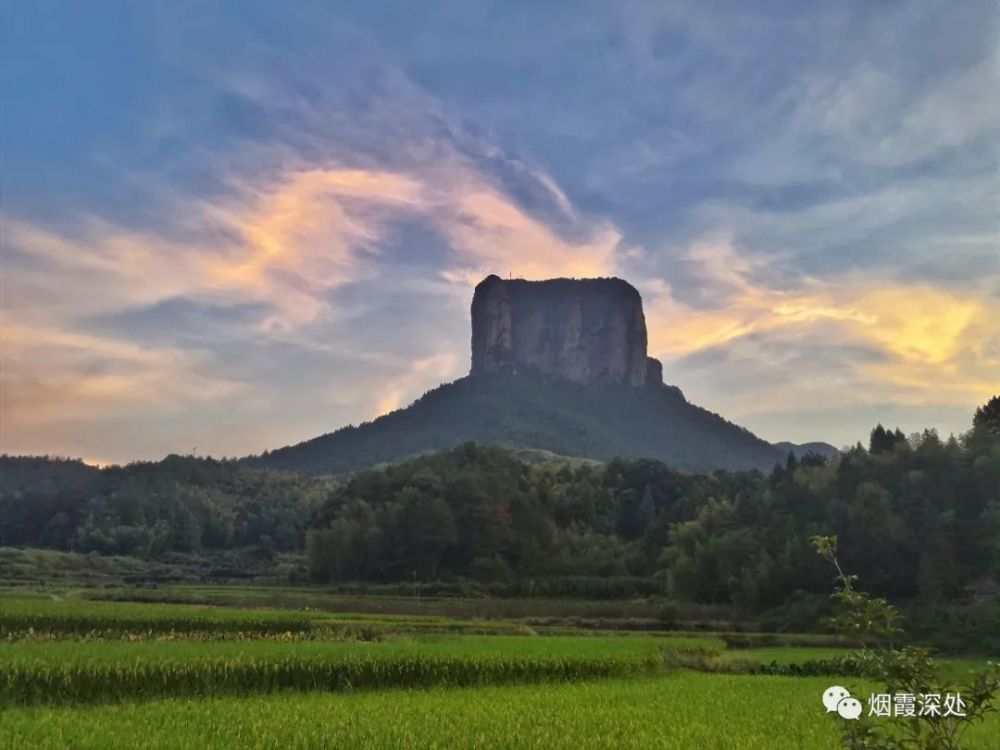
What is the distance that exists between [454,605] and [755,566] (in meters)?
23.7

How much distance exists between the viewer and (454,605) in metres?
59.3

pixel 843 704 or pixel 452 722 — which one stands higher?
pixel 843 704

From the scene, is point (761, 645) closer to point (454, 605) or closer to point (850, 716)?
point (454, 605)

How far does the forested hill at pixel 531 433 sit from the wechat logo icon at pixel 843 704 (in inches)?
6106

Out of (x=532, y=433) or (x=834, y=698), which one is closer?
(x=834, y=698)

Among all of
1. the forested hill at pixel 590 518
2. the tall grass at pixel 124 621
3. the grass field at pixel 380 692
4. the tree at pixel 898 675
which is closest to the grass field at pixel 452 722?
the grass field at pixel 380 692

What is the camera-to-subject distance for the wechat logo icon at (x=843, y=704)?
5906 mm

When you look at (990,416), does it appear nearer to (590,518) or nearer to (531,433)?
(590,518)

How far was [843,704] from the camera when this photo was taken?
6070mm

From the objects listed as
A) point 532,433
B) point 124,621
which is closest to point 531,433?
point 532,433

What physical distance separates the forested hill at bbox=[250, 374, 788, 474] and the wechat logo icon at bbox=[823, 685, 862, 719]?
155099mm

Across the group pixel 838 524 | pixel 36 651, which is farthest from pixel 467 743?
pixel 838 524

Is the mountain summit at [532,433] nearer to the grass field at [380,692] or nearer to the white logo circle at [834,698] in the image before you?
the grass field at [380,692]

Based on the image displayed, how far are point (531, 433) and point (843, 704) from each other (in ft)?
548
